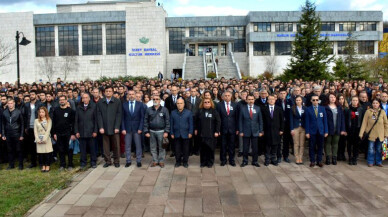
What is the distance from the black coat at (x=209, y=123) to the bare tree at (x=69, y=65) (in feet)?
141

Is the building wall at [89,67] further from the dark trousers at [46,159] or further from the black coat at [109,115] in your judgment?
the black coat at [109,115]

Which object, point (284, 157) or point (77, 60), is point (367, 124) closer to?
point (284, 157)

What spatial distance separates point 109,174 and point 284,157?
4915 millimetres

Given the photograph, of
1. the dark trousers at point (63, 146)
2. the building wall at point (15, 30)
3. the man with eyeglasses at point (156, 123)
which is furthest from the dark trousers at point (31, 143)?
Result: the building wall at point (15, 30)

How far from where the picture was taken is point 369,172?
8.63 metres

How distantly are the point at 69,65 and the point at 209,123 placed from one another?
144 feet

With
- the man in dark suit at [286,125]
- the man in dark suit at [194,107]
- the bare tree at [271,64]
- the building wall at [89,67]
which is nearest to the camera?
the man in dark suit at [286,125]

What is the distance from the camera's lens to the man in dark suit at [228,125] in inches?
371

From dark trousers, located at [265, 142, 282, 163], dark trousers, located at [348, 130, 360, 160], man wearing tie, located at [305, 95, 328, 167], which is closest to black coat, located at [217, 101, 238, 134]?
dark trousers, located at [265, 142, 282, 163]

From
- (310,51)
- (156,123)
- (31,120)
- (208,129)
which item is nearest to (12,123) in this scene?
(31,120)

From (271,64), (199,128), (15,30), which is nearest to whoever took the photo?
(199,128)

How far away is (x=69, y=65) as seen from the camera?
159 feet

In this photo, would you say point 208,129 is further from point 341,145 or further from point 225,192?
point 341,145

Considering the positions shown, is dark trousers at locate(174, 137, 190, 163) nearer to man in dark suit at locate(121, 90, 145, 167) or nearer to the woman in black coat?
the woman in black coat
